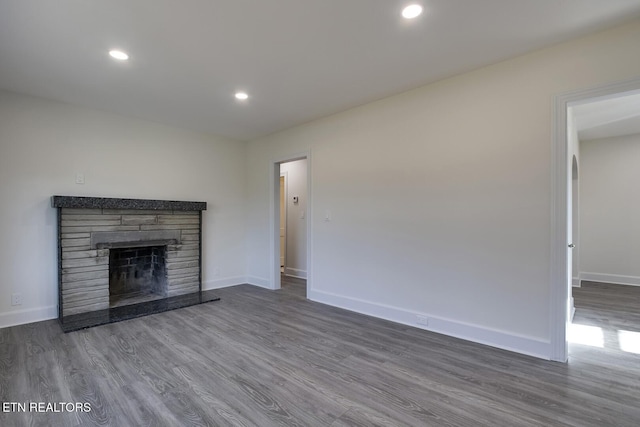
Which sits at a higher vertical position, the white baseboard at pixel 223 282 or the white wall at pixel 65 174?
the white wall at pixel 65 174

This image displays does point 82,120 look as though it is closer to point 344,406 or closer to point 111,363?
point 111,363

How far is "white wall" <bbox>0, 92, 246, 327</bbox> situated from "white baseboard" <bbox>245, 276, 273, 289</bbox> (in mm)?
494

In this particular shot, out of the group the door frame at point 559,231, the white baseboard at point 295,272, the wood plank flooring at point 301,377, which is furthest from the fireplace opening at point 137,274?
the door frame at point 559,231

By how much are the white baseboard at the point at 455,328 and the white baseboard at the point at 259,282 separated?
56.2 inches

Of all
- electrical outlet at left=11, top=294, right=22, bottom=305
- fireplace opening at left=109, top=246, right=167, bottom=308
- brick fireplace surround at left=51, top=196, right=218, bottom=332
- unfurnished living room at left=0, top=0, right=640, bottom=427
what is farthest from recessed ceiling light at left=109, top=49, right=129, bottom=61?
electrical outlet at left=11, top=294, right=22, bottom=305

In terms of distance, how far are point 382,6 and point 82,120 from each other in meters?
3.83

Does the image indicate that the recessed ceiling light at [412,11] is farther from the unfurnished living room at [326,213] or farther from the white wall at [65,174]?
the white wall at [65,174]

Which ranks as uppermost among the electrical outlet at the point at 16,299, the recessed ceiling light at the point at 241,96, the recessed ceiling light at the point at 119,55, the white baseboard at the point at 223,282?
the recessed ceiling light at the point at 241,96

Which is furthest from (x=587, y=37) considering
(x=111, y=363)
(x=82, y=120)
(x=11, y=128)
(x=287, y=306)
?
(x=11, y=128)

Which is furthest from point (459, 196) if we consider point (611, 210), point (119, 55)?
point (611, 210)

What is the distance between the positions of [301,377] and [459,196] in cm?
215

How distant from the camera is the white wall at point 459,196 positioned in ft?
7.96

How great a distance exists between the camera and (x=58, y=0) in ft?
6.17

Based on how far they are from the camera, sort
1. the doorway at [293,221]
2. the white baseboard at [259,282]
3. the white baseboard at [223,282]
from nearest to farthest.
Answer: the white baseboard at [223,282] → the white baseboard at [259,282] → the doorway at [293,221]
